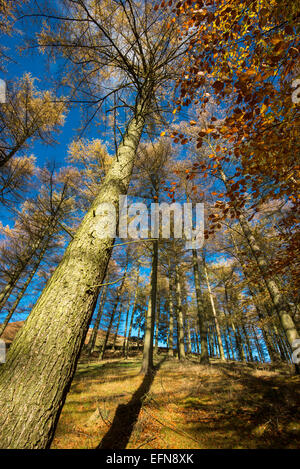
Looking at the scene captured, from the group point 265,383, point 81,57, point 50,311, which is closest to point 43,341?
point 50,311

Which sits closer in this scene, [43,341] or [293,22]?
[43,341]

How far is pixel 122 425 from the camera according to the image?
12.2 feet

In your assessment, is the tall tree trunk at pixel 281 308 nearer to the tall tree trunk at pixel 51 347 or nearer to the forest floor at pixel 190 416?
the forest floor at pixel 190 416

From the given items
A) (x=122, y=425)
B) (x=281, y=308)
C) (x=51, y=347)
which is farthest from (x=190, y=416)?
(x=51, y=347)

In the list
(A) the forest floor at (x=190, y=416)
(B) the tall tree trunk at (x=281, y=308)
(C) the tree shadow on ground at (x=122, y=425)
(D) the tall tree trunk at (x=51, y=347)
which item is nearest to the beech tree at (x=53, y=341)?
(D) the tall tree trunk at (x=51, y=347)

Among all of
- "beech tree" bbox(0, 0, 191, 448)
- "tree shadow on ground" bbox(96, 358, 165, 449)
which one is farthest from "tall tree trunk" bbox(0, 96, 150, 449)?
"tree shadow on ground" bbox(96, 358, 165, 449)

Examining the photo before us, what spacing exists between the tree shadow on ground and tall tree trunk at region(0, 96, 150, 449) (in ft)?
10.1

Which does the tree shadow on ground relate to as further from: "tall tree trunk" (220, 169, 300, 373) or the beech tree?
"tall tree trunk" (220, 169, 300, 373)

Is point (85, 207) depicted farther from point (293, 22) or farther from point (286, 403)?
point (286, 403)

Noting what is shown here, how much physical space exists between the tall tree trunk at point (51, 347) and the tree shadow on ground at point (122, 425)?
10.1 feet

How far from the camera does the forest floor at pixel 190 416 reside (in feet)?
9.88

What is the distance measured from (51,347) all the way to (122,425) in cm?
392
